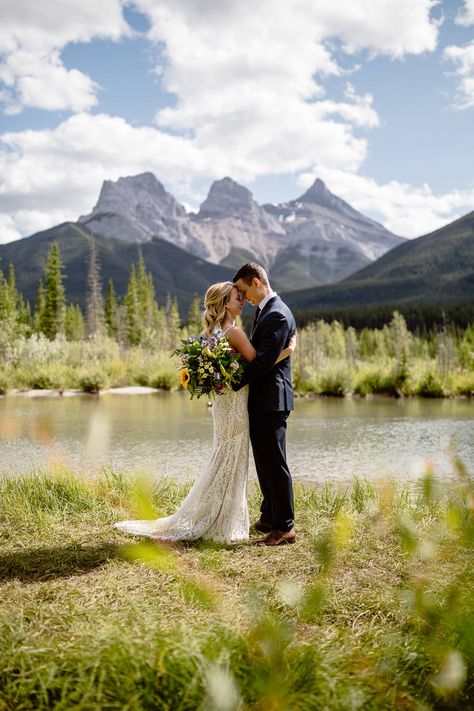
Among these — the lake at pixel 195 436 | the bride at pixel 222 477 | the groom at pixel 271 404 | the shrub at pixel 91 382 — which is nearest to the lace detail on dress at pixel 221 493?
the bride at pixel 222 477

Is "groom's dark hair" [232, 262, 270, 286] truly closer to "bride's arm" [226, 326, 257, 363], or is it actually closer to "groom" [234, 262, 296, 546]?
"groom" [234, 262, 296, 546]

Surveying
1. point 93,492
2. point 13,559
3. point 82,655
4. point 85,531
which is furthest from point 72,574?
point 93,492

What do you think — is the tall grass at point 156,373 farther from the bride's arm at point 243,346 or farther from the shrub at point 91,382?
the bride's arm at point 243,346

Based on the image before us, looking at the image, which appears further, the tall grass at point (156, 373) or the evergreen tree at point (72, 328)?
the evergreen tree at point (72, 328)

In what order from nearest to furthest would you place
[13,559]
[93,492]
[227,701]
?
[227,701], [13,559], [93,492]

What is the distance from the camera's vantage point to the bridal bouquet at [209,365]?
17.3 ft

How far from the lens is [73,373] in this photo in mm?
28641

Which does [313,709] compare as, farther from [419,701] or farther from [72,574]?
[72,574]

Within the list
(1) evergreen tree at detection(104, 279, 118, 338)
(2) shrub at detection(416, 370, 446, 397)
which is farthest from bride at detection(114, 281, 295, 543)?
(1) evergreen tree at detection(104, 279, 118, 338)

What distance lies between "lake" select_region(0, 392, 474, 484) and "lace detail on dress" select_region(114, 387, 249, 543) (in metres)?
1.48

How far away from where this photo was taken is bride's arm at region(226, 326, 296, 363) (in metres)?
5.48

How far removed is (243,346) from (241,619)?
8.54 ft

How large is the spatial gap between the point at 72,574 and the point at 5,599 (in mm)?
667

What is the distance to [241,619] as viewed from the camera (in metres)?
3.31
